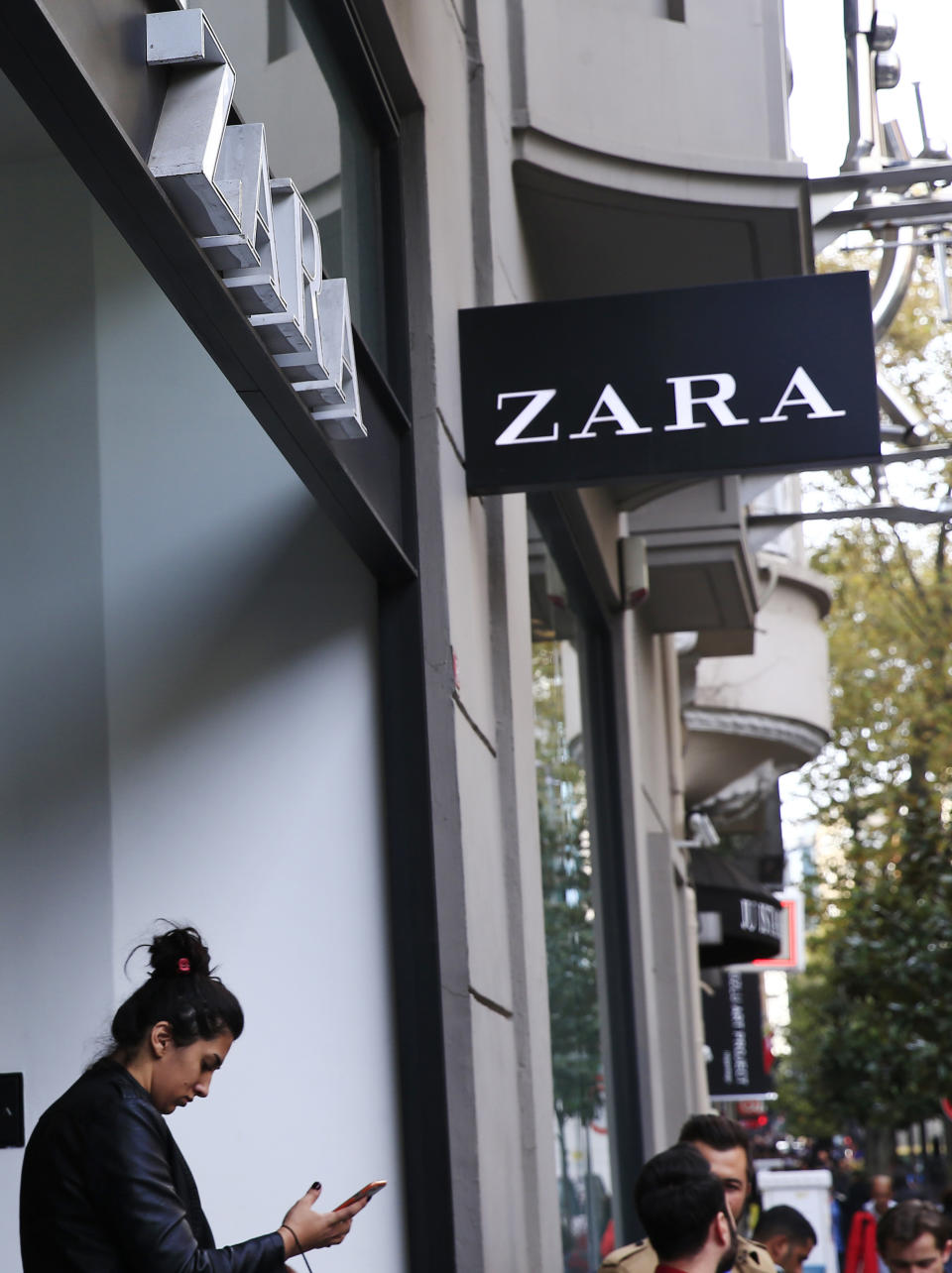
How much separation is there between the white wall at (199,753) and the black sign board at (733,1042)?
695 inches

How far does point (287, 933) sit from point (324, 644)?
0.83 m

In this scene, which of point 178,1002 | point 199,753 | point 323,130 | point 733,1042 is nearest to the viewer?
point 178,1002

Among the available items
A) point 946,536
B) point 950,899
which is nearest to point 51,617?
point 950,899

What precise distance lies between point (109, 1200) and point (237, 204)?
1.83 metres

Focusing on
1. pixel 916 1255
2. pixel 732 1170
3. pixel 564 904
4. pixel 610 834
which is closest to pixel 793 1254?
pixel 564 904

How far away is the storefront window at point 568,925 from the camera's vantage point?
7.56m

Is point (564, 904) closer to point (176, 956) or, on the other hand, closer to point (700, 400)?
point (700, 400)

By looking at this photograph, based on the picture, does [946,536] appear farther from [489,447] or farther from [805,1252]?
[489,447]

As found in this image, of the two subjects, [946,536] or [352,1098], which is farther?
[946,536]

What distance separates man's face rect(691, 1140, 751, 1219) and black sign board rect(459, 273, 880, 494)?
225 centimetres

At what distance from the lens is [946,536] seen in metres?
25.2

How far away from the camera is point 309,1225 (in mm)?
3281

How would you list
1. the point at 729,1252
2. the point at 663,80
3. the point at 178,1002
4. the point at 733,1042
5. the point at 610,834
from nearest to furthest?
the point at 178,1002, the point at 729,1252, the point at 663,80, the point at 610,834, the point at 733,1042

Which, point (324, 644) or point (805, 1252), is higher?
point (324, 644)
